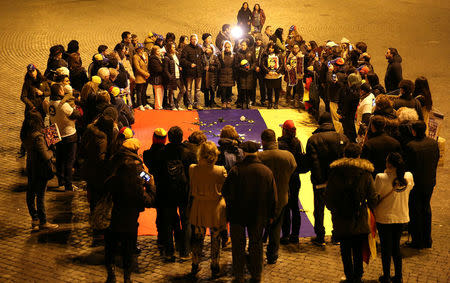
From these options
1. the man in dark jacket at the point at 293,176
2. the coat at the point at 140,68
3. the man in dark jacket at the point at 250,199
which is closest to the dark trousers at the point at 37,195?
the man in dark jacket at the point at 250,199

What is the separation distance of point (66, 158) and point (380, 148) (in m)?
5.63

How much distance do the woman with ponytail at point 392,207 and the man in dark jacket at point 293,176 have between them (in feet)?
4.47

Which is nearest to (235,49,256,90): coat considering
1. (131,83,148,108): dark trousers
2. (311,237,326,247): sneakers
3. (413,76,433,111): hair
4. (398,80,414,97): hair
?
(131,83,148,108): dark trousers

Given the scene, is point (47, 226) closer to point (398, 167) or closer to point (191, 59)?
point (398, 167)

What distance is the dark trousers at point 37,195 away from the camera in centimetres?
898

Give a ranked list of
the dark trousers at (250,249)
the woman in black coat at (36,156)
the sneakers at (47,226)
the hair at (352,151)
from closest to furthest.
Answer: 1. the hair at (352,151)
2. the dark trousers at (250,249)
3. the woman in black coat at (36,156)
4. the sneakers at (47,226)

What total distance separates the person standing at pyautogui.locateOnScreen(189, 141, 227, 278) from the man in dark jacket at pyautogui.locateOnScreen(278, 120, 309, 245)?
1388 mm

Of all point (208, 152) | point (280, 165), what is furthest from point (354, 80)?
point (208, 152)

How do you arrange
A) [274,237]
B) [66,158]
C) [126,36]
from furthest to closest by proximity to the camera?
[126,36], [66,158], [274,237]

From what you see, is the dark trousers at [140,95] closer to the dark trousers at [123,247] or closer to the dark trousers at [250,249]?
the dark trousers at [123,247]

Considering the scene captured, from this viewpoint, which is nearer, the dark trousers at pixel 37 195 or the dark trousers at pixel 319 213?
the dark trousers at pixel 319 213

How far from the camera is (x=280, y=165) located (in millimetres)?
7957

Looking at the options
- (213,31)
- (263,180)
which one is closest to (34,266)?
(263,180)

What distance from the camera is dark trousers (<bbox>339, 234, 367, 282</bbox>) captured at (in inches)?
295
